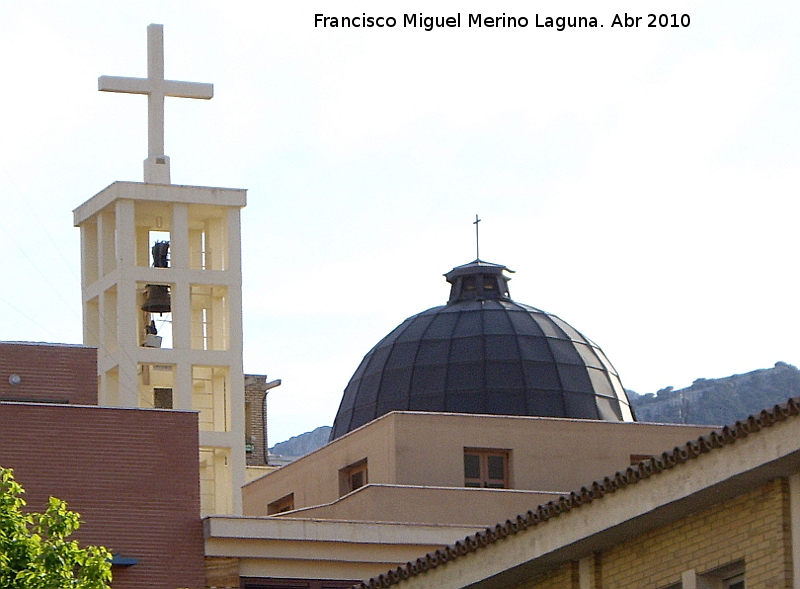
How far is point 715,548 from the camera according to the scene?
25.5 metres

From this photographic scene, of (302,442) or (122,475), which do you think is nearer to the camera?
(122,475)

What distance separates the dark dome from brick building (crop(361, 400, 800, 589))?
68.8ft

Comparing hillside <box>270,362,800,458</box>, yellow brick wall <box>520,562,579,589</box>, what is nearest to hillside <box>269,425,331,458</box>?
hillside <box>270,362,800,458</box>

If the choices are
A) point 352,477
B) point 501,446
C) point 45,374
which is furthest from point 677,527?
point 352,477

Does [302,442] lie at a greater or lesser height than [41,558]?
greater

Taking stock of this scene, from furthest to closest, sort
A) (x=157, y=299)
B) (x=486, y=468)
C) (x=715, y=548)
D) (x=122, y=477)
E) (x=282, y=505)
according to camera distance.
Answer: (x=157, y=299)
(x=282, y=505)
(x=486, y=468)
(x=122, y=477)
(x=715, y=548)

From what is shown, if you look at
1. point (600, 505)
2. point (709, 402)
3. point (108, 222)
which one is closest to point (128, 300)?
point (108, 222)

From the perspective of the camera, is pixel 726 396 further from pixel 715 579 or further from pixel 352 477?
pixel 715 579

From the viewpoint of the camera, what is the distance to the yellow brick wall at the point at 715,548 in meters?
24.5

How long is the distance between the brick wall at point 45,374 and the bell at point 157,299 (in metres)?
9.94

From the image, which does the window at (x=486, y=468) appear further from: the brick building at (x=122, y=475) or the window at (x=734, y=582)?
the window at (x=734, y=582)

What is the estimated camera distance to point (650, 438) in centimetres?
4903

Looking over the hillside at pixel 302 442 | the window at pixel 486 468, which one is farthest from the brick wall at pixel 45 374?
the hillside at pixel 302 442

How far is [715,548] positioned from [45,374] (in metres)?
20.3
